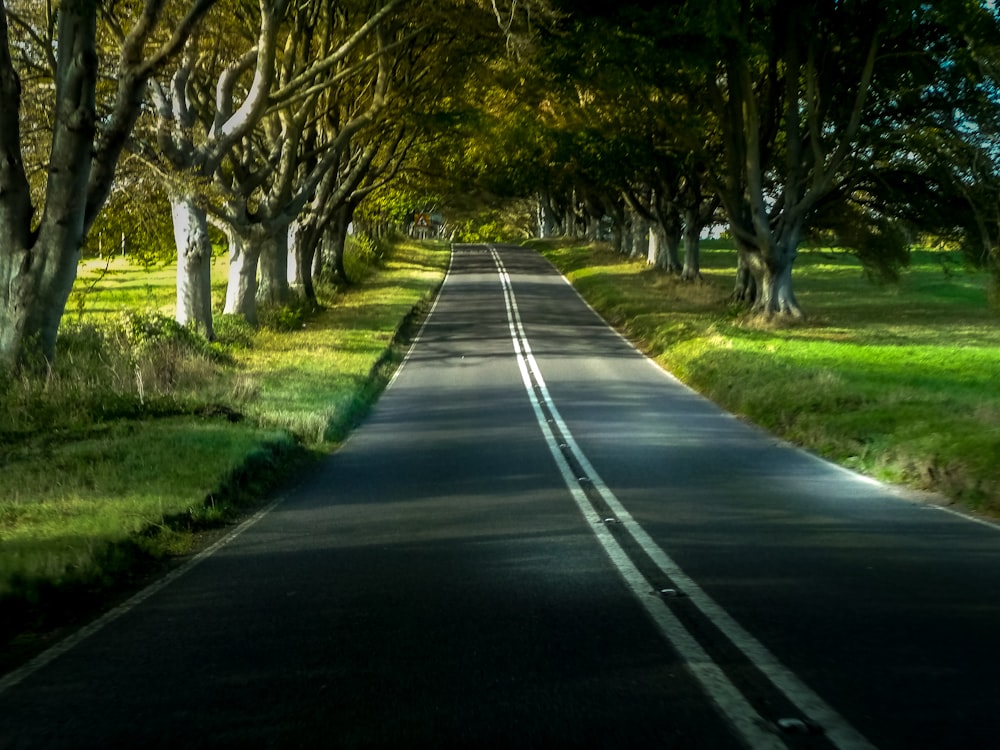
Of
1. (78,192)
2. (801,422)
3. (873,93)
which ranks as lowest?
(801,422)

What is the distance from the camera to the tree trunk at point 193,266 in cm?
2609

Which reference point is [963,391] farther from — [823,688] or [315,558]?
[823,688]

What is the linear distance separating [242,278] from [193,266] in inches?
181

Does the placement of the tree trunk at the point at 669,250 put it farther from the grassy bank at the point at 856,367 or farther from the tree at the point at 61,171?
the tree at the point at 61,171

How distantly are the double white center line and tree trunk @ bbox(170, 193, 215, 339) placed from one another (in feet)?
48.4

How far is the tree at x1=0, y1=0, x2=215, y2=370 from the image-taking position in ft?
54.2

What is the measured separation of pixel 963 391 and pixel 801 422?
13.5 ft

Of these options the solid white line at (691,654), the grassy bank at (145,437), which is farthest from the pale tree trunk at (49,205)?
the solid white line at (691,654)

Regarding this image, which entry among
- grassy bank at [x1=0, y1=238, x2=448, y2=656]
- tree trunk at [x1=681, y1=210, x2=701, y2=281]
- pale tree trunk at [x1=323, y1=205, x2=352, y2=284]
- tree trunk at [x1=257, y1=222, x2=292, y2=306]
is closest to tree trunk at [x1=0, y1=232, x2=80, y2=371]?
grassy bank at [x1=0, y1=238, x2=448, y2=656]

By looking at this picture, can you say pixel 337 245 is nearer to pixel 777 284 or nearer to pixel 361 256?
pixel 361 256

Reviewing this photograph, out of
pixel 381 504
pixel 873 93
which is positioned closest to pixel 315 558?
pixel 381 504

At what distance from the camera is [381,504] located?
11695 mm

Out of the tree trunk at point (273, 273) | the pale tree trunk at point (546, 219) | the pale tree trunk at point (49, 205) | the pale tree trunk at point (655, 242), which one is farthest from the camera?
the pale tree trunk at point (546, 219)

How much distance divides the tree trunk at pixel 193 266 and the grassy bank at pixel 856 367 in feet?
33.9
